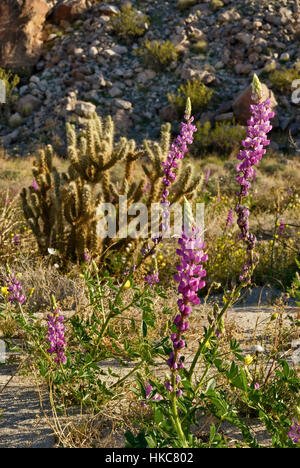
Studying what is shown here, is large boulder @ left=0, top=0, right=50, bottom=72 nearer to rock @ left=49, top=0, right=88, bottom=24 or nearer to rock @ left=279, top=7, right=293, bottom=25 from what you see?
rock @ left=49, top=0, right=88, bottom=24

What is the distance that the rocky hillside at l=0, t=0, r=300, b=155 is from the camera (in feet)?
58.3

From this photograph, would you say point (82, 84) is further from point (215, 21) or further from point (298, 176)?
point (298, 176)

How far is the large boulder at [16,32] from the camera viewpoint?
1970 cm

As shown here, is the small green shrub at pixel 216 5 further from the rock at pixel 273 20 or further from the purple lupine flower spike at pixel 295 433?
Result: the purple lupine flower spike at pixel 295 433

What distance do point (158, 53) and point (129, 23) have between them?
7.77 feet

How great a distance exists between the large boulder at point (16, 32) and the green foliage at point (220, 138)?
9195 mm

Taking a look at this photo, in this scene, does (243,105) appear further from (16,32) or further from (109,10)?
(16,32)

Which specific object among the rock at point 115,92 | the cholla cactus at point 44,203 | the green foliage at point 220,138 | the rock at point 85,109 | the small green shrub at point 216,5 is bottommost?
the cholla cactus at point 44,203

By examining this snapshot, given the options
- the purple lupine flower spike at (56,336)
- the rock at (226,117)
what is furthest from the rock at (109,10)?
the purple lupine flower spike at (56,336)

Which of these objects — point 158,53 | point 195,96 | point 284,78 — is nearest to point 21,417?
point 195,96

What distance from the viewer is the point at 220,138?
49.2ft

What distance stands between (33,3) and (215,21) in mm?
8193

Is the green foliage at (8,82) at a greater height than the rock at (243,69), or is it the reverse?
the rock at (243,69)

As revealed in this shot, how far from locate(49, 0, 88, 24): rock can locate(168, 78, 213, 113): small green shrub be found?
24.5 ft
